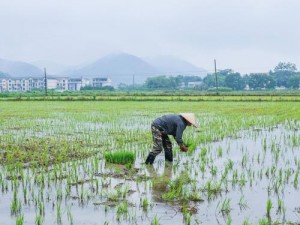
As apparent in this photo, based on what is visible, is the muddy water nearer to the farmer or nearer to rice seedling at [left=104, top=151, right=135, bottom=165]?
rice seedling at [left=104, top=151, right=135, bottom=165]

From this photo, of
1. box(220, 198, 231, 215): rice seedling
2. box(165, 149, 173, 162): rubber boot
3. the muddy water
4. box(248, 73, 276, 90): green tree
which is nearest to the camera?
the muddy water

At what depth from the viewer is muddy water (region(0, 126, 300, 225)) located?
4.04 metres

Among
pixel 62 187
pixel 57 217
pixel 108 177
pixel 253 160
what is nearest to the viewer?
pixel 57 217

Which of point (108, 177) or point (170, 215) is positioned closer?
point (170, 215)

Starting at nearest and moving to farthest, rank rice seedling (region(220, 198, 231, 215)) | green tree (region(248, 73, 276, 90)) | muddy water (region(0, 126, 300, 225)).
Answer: muddy water (region(0, 126, 300, 225))
rice seedling (region(220, 198, 231, 215))
green tree (region(248, 73, 276, 90))

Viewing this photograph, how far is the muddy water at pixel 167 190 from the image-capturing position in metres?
4.04

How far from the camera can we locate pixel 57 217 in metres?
4.00

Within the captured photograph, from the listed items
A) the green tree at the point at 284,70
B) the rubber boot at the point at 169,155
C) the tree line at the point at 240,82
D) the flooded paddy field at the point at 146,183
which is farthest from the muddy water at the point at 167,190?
the green tree at the point at 284,70

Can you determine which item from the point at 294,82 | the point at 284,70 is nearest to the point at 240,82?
the point at 294,82

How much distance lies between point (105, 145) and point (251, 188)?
3941 millimetres

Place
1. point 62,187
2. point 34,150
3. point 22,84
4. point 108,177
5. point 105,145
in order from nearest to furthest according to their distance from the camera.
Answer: point 62,187 → point 108,177 → point 34,150 → point 105,145 → point 22,84

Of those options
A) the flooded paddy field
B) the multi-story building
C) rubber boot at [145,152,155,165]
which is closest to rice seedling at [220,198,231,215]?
the flooded paddy field

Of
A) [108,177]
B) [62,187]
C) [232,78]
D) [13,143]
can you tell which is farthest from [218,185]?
[232,78]

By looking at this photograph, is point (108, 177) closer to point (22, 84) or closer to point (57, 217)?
→ point (57, 217)
